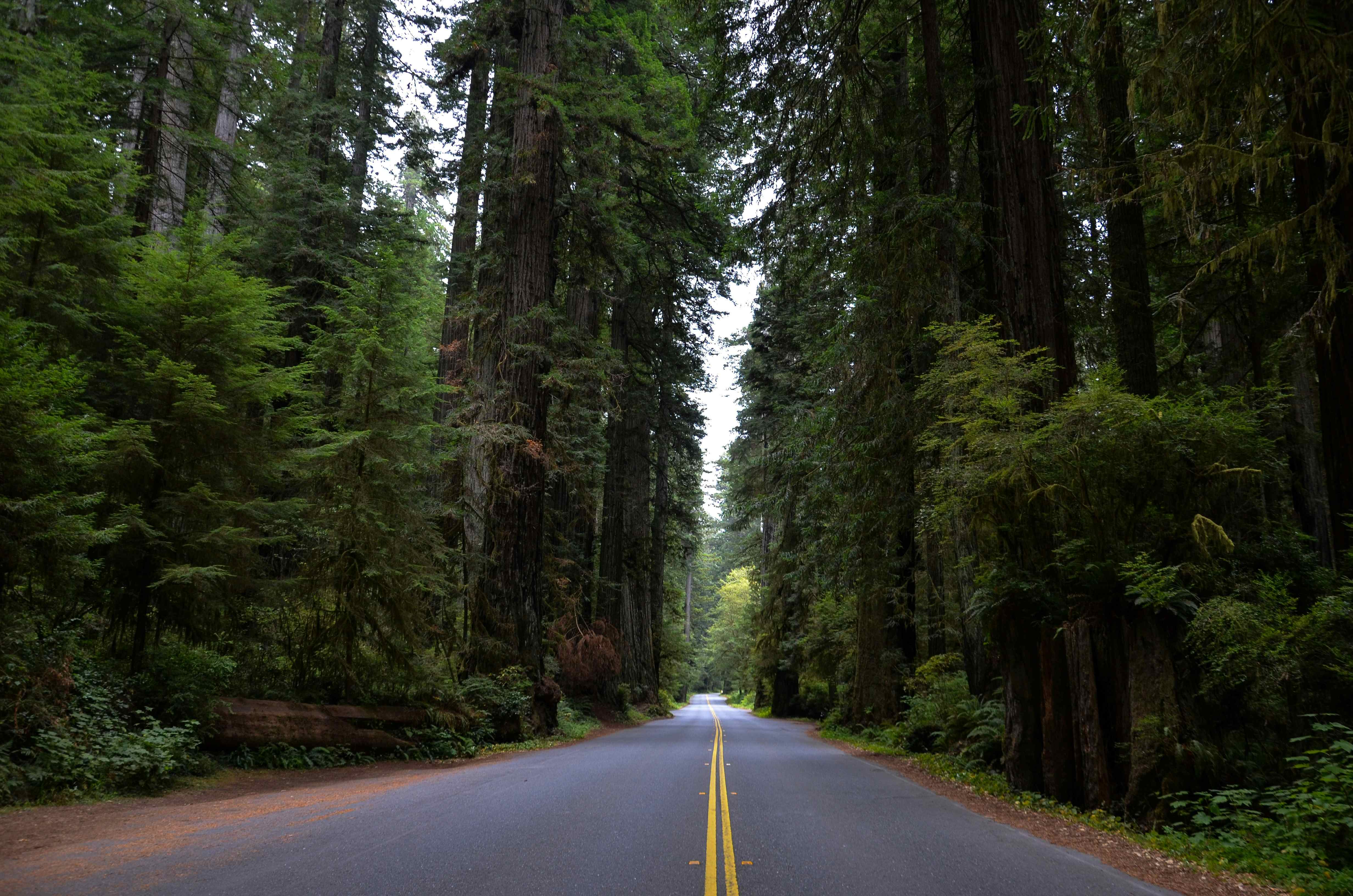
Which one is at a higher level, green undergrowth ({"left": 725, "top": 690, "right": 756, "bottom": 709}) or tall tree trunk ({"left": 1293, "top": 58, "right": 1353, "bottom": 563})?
tall tree trunk ({"left": 1293, "top": 58, "right": 1353, "bottom": 563})

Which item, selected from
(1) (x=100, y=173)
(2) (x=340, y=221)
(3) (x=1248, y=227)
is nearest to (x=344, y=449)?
(1) (x=100, y=173)

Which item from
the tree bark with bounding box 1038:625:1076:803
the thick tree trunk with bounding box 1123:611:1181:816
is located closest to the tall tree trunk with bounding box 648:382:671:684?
the tree bark with bounding box 1038:625:1076:803

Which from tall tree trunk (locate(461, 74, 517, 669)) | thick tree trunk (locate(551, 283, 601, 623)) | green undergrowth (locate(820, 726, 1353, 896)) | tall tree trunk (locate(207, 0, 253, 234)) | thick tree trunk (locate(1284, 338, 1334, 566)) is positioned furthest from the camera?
tall tree trunk (locate(207, 0, 253, 234))

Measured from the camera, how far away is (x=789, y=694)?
112ft

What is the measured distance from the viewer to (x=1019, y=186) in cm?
1016

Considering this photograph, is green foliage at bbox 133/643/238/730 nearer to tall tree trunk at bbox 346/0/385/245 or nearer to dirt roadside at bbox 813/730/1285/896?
dirt roadside at bbox 813/730/1285/896

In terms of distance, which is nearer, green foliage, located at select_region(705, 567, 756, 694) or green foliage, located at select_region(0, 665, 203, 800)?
green foliage, located at select_region(0, 665, 203, 800)

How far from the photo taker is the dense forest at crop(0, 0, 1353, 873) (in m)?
7.09

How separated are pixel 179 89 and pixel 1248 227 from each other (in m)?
19.8

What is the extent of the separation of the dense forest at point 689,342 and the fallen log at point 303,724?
0.37m

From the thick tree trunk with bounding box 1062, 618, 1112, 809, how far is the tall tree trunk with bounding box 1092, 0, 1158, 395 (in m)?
5.16

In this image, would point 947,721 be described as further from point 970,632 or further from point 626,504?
point 626,504

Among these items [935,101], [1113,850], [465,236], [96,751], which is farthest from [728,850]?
[465,236]

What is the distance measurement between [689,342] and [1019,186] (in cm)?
1285
